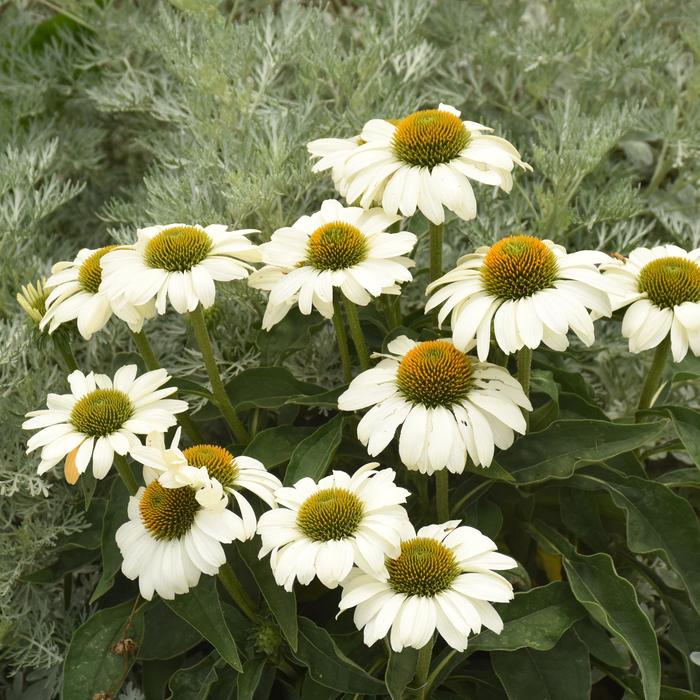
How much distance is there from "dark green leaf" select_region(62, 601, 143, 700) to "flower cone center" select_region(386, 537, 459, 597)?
330mm

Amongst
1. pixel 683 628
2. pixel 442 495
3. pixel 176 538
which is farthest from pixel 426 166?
pixel 683 628

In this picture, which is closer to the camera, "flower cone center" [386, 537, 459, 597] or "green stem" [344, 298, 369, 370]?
"flower cone center" [386, 537, 459, 597]

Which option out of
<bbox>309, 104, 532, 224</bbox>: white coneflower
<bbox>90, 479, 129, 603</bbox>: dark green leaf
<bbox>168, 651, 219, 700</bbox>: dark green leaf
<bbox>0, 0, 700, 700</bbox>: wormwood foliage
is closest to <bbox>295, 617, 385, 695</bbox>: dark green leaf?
<bbox>0, 0, 700, 700</bbox>: wormwood foliage

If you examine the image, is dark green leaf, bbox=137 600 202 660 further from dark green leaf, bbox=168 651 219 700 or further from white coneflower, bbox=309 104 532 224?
white coneflower, bbox=309 104 532 224

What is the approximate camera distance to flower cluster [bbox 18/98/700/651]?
79 centimetres

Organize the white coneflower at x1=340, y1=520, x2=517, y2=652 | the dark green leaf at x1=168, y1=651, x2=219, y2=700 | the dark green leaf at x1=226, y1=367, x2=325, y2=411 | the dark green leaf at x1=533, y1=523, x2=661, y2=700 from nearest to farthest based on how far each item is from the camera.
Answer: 1. the white coneflower at x1=340, y1=520, x2=517, y2=652
2. the dark green leaf at x1=533, y1=523, x2=661, y2=700
3. the dark green leaf at x1=168, y1=651, x2=219, y2=700
4. the dark green leaf at x1=226, y1=367, x2=325, y2=411

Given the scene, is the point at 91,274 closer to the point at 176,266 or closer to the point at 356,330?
the point at 176,266

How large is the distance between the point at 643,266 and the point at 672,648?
0.48m

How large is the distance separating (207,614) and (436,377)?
12.5 inches

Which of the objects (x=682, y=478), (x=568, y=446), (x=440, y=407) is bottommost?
(x=682, y=478)

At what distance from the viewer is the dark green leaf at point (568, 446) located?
93 centimetres

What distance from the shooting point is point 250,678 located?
922 mm

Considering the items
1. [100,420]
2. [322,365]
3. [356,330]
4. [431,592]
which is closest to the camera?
[431,592]

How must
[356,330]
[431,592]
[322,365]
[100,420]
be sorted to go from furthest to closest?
1. [322,365]
2. [356,330]
3. [100,420]
4. [431,592]
